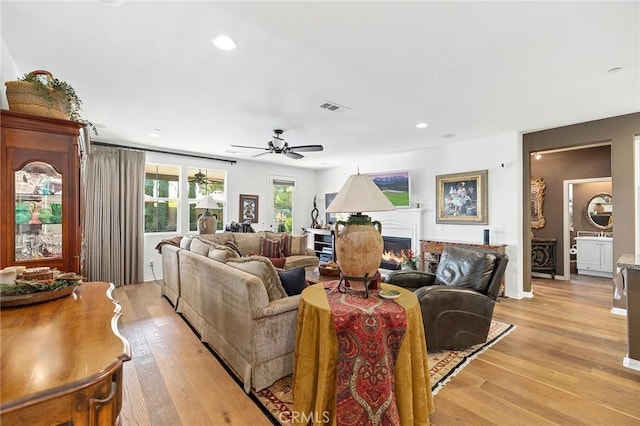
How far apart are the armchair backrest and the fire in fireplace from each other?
9.06ft

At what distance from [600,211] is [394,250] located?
4706 millimetres

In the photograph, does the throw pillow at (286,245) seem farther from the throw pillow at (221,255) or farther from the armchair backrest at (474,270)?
the armchair backrest at (474,270)

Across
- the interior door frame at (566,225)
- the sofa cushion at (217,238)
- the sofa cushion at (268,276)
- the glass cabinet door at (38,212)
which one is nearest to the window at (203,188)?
the sofa cushion at (217,238)

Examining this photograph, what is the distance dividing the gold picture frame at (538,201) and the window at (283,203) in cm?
585

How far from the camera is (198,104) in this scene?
11.2 feet

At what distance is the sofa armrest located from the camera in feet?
6.83

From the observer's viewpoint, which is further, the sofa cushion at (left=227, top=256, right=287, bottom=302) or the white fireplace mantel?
the white fireplace mantel

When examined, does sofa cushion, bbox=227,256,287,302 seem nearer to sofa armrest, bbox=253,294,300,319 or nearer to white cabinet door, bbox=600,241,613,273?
sofa armrest, bbox=253,294,300,319

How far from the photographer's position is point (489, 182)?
491 centimetres

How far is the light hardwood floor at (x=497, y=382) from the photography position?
1872 millimetres

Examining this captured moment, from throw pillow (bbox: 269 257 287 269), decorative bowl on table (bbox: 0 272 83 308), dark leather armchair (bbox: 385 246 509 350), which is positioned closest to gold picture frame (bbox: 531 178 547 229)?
dark leather armchair (bbox: 385 246 509 350)

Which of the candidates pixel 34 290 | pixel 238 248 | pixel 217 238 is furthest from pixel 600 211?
pixel 34 290

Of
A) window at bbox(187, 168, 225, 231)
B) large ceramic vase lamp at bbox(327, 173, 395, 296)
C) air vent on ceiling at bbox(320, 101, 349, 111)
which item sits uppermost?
air vent on ceiling at bbox(320, 101, 349, 111)

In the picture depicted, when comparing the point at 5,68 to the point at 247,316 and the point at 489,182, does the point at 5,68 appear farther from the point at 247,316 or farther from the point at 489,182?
the point at 489,182
